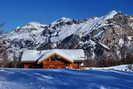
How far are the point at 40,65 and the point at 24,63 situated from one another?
278cm

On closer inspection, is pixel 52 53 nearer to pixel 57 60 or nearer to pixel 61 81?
pixel 57 60

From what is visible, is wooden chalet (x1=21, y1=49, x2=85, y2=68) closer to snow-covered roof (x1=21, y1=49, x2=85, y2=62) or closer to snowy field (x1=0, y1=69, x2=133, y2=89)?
snow-covered roof (x1=21, y1=49, x2=85, y2=62)

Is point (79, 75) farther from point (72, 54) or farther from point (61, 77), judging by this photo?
point (72, 54)

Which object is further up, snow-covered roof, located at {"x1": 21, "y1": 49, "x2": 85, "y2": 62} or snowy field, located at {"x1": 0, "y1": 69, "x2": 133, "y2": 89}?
snow-covered roof, located at {"x1": 21, "y1": 49, "x2": 85, "y2": 62}

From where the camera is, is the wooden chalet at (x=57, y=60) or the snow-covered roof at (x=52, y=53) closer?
the wooden chalet at (x=57, y=60)

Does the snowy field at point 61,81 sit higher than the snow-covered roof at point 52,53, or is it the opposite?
the snow-covered roof at point 52,53

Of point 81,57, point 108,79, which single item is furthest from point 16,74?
point 81,57

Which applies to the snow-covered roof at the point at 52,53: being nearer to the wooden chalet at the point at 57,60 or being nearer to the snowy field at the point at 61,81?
the wooden chalet at the point at 57,60

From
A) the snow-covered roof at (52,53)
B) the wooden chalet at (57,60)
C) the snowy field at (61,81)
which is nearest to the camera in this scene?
the snowy field at (61,81)

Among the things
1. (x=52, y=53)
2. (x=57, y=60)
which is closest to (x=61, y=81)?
(x=52, y=53)

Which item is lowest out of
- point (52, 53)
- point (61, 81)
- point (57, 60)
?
point (61, 81)

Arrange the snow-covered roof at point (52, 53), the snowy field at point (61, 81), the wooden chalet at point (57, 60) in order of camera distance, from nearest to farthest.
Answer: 1. the snowy field at point (61, 81)
2. the wooden chalet at point (57, 60)
3. the snow-covered roof at point (52, 53)

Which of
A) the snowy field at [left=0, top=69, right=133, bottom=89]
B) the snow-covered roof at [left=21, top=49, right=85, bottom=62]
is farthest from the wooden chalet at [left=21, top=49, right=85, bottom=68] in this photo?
the snowy field at [left=0, top=69, right=133, bottom=89]

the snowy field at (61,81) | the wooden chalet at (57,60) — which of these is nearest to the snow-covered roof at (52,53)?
the wooden chalet at (57,60)
